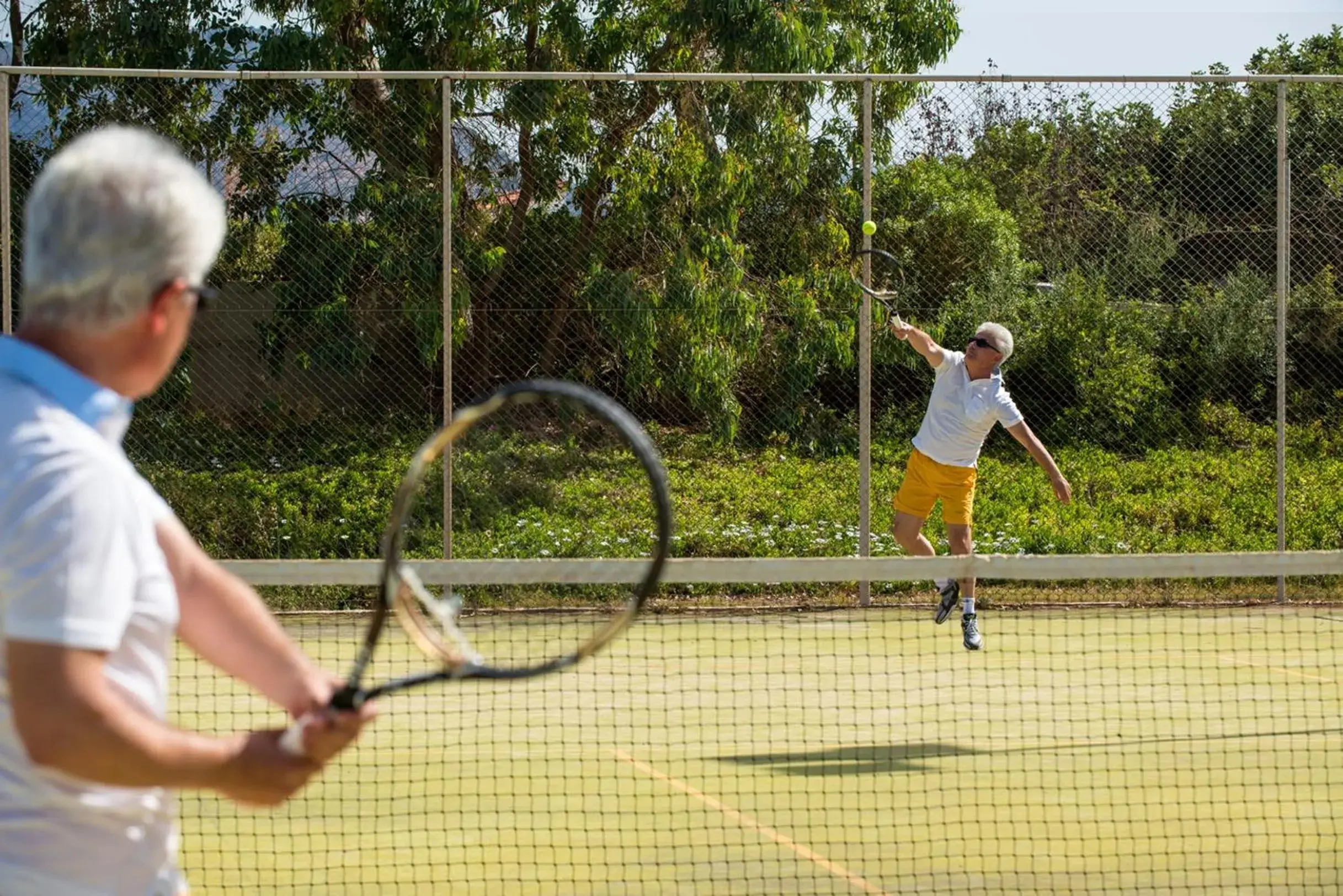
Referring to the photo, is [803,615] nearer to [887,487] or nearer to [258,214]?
[887,487]

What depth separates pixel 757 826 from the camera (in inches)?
199

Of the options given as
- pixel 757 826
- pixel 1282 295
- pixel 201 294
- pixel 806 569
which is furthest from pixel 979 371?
pixel 201 294

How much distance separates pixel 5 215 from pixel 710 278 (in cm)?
411

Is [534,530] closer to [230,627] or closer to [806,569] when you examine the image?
[806,569]

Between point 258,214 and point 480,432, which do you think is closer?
point 480,432

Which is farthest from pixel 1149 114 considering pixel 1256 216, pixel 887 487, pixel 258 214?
pixel 258 214

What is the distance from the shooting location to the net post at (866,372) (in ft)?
34.1

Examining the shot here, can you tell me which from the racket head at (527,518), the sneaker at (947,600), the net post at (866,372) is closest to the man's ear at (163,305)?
the racket head at (527,518)

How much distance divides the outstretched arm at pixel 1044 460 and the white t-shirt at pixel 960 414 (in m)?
0.06

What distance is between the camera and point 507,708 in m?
7.26

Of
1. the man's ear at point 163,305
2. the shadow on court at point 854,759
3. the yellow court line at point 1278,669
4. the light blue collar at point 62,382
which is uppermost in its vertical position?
the man's ear at point 163,305

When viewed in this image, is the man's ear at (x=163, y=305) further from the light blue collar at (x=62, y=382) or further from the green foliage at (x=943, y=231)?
the green foliage at (x=943, y=231)

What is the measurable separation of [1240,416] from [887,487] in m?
2.32

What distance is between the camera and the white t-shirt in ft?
28.8
